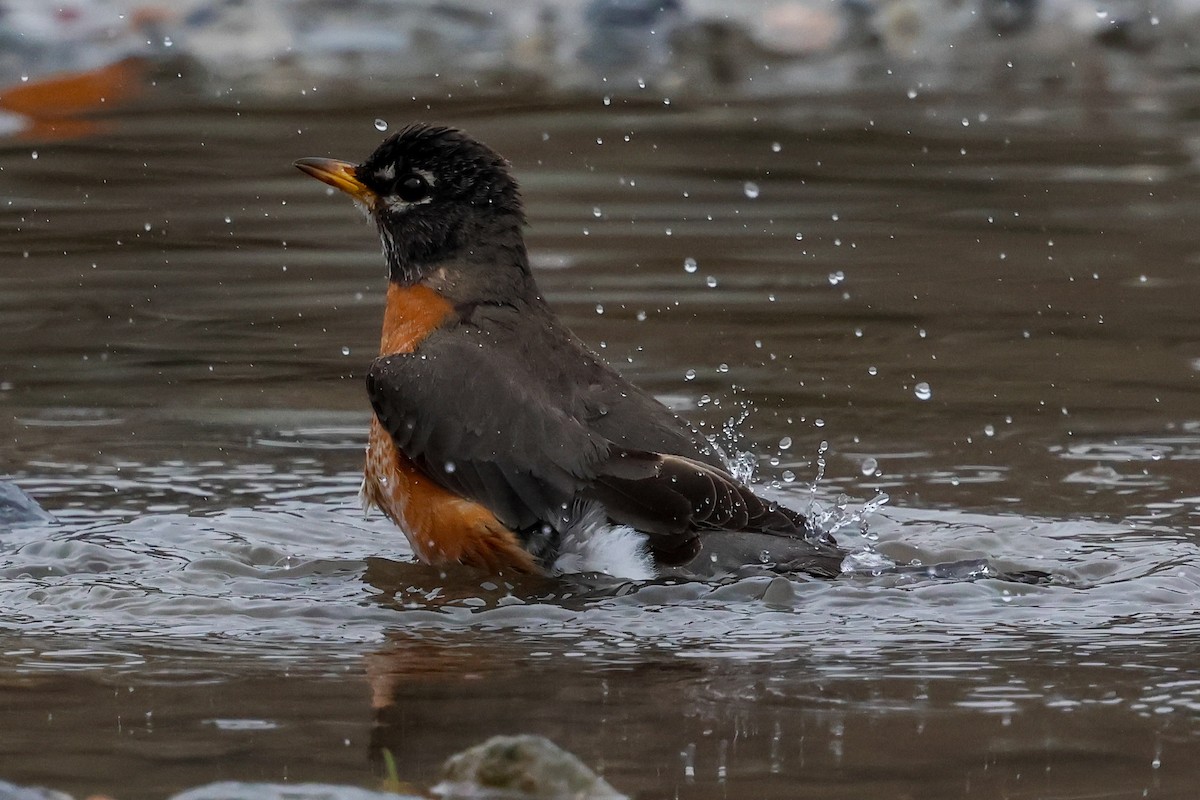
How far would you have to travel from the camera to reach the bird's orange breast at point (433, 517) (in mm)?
6047

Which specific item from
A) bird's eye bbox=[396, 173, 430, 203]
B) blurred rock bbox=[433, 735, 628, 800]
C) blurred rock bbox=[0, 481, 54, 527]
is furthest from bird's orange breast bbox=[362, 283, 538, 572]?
blurred rock bbox=[433, 735, 628, 800]

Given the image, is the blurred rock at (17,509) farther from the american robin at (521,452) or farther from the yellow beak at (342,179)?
the yellow beak at (342,179)

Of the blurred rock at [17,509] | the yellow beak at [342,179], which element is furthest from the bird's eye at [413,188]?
the blurred rock at [17,509]

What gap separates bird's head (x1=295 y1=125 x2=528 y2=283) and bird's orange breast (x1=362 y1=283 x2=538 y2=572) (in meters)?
0.44

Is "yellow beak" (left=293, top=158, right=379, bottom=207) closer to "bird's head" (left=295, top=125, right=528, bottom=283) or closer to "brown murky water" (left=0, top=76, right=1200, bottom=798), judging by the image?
"bird's head" (left=295, top=125, right=528, bottom=283)

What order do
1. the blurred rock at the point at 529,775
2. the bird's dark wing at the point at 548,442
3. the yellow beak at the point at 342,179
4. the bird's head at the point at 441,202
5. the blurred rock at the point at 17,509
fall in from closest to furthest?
the blurred rock at the point at 529,775 → the bird's dark wing at the point at 548,442 → the blurred rock at the point at 17,509 → the bird's head at the point at 441,202 → the yellow beak at the point at 342,179

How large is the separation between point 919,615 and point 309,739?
1849mm

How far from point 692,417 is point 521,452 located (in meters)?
2.08

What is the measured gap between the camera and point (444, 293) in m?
6.55

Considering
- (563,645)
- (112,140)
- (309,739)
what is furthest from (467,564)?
(112,140)

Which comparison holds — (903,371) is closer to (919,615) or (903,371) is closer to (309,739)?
(919,615)

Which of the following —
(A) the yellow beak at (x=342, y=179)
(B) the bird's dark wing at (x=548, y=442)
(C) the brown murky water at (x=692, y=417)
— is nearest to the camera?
(C) the brown murky water at (x=692, y=417)

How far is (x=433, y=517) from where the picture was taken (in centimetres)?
609

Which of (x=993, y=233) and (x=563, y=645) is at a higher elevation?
(x=993, y=233)
